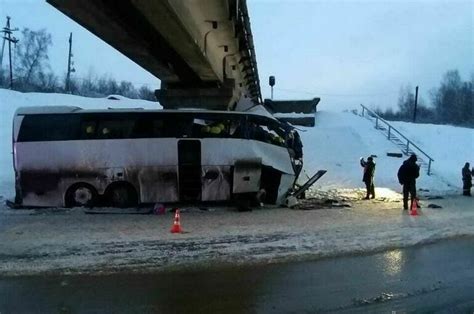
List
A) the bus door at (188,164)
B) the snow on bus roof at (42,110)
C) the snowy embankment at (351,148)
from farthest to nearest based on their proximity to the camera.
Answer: the snowy embankment at (351,148) < the bus door at (188,164) < the snow on bus roof at (42,110)

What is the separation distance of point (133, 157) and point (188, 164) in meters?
1.71

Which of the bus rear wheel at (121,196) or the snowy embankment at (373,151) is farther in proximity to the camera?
the snowy embankment at (373,151)

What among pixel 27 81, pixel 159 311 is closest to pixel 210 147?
pixel 159 311

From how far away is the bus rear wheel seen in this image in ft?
48.9

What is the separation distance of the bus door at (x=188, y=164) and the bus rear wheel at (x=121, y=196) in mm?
1494

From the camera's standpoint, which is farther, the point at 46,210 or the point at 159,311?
the point at 46,210

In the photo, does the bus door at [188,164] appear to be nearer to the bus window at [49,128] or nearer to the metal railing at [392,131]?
the bus window at [49,128]

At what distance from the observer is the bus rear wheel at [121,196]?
14.9 m

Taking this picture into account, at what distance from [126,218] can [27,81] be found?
62.8 meters

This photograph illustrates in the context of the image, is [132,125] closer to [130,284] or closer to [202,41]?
[202,41]

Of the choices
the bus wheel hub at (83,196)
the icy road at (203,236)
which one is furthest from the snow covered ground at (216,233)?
the bus wheel hub at (83,196)

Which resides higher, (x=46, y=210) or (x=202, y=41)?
(x=202, y=41)

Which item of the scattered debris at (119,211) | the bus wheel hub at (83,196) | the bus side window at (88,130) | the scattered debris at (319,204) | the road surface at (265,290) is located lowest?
the road surface at (265,290)

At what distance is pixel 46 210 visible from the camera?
1416cm
